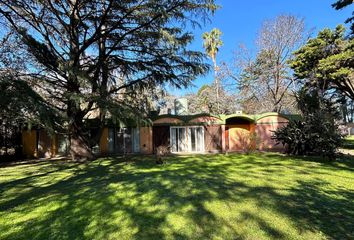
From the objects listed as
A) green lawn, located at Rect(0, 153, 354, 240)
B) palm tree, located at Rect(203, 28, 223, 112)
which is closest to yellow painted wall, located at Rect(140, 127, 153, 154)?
green lawn, located at Rect(0, 153, 354, 240)

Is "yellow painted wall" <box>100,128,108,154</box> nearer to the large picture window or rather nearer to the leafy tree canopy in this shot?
the large picture window

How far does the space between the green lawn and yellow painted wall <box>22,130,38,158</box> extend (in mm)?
13765

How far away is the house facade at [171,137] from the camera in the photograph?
70.2 feet

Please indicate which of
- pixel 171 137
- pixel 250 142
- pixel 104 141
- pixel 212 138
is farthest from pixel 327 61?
pixel 104 141

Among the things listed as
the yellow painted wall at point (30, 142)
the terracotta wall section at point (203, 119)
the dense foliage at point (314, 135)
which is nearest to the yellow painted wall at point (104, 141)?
the yellow painted wall at point (30, 142)

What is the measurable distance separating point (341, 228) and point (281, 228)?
0.88 metres

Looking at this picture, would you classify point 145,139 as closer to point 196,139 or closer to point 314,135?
point 196,139

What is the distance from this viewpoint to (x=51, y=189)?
797 centimetres

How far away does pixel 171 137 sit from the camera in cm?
2180

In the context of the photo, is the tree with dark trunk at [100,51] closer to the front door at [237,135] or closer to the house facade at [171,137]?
the house facade at [171,137]

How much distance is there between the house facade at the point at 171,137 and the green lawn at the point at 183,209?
1260cm

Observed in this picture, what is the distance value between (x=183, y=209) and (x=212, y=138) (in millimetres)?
16641

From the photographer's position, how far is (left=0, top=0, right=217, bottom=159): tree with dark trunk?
1243cm

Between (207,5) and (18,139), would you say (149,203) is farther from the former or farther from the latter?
(18,139)
